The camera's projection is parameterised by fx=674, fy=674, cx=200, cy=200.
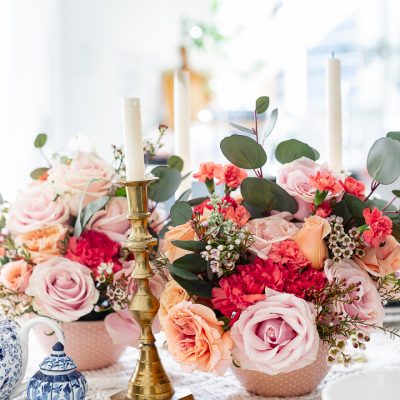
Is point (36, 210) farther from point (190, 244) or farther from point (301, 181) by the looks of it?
point (301, 181)

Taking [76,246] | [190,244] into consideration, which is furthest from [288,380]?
[76,246]

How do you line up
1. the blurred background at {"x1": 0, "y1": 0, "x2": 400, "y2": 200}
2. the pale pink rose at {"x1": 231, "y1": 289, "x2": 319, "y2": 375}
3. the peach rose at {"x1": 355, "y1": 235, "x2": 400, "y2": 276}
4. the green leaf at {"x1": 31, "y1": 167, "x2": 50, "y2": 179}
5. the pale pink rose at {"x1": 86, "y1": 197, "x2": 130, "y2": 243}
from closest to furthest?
the pale pink rose at {"x1": 231, "y1": 289, "x2": 319, "y2": 375}
the peach rose at {"x1": 355, "y1": 235, "x2": 400, "y2": 276}
the pale pink rose at {"x1": 86, "y1": 197, "x2": 130, "y2": 243}
the green leaf at {"x1": 31, "y1": 167, "x2": 50, "y2": 179}
the blurred background at {"x1": 0, "y1": 0, "x2": 400, "y2": 200}

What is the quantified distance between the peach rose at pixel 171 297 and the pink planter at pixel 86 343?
6.6 inches

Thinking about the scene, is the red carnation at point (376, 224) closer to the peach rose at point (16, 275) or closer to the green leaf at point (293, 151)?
the green leaf at point (293, 151)

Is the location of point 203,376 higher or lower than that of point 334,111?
lower

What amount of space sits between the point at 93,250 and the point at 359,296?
354 millimetres

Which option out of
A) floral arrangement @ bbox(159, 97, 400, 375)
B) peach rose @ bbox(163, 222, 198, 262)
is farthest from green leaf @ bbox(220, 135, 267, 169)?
peach rose @ bbox(163, 222, 198, 262)

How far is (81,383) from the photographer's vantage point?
773mm

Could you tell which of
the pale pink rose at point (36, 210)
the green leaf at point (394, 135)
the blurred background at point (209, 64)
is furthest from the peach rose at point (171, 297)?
the blurred background at point (209, 64)

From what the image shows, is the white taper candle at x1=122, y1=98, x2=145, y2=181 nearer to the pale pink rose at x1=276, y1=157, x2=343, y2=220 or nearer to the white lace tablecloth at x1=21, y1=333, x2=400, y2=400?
the pale pink rose at x1=276, y1=157, x2=343, y2=220

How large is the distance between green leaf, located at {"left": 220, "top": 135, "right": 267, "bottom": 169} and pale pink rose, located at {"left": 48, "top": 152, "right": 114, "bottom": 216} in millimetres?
213

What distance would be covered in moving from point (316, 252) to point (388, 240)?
0.11 metres

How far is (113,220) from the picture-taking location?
0.94m

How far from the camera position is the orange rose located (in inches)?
30.9
